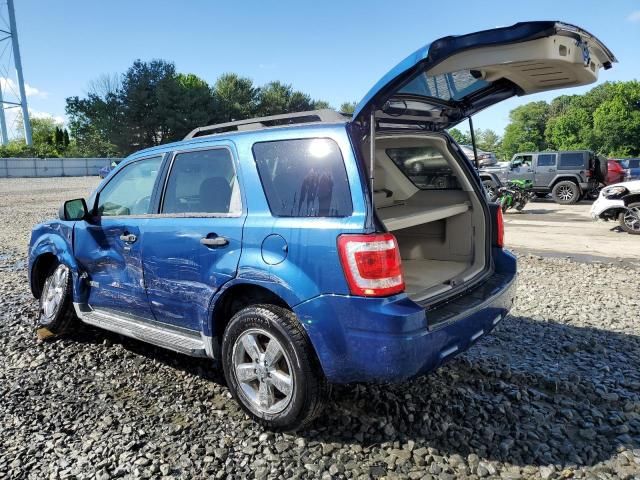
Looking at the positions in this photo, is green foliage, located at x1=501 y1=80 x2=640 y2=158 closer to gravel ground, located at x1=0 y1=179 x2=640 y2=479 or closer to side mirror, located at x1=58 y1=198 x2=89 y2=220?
gravel ground, located at x1=0 y1=179 x2=640 y2=479

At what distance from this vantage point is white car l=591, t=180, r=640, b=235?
10375 mm

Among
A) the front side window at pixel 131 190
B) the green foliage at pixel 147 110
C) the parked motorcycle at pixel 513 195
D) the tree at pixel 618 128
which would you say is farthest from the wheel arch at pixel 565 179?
the tree at pixel 618 128

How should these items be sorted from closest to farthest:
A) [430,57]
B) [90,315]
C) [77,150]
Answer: [430,57] → [90,315] → [77,150]

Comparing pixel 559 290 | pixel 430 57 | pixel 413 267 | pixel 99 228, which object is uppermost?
pixel 430 57

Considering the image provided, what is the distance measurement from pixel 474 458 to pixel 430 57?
211 cm

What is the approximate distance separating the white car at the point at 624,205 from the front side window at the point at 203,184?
10094mm

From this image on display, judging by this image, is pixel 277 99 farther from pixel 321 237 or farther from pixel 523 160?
pixel 321 237

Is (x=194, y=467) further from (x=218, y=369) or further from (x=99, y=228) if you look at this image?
(x=99, y=228)

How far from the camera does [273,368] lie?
288 centimetres

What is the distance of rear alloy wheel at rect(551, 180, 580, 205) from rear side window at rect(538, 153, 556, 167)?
80cm

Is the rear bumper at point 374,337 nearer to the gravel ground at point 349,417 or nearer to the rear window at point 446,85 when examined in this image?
the gravel ground at point 349,417

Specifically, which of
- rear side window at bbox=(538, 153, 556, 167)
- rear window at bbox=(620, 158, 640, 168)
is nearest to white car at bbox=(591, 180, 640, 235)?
rear side window at bbox=(538, 153, 556, 167)

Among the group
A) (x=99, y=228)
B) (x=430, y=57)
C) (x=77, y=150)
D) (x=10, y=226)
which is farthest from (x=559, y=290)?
(x=77, y=150)

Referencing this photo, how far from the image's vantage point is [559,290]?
600cm
